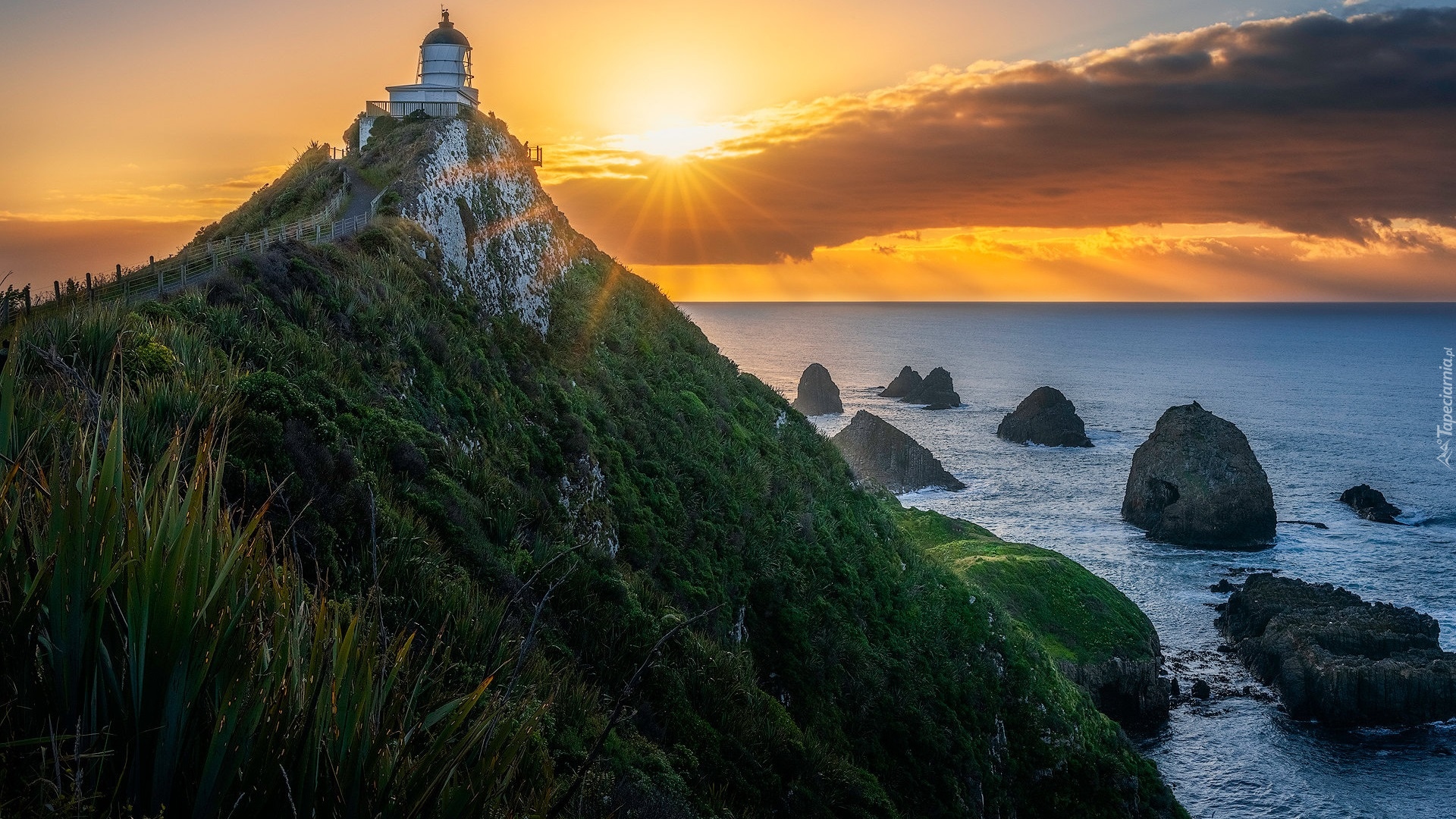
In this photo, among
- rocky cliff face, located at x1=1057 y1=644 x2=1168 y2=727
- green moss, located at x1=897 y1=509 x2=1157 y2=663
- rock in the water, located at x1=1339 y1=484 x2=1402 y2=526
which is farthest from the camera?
rock in the water, located at x1=1339 y1=484 x2=1402 y2=526

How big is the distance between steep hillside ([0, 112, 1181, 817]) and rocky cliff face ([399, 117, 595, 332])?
15cm

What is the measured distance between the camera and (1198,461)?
68062 millimetres

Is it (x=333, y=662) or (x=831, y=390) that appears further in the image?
(x=831, y=390)

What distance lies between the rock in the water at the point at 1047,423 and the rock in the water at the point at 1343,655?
55.1m

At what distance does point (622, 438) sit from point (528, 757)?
17255mm

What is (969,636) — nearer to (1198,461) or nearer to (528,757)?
(528,757)

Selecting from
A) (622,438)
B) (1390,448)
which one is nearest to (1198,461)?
(1390,448)

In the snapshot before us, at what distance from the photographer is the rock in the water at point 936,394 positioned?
13750 centimetres

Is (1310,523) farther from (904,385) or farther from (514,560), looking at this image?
(904,385)

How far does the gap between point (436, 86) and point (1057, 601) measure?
36.4 meters

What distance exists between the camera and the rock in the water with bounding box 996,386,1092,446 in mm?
104375

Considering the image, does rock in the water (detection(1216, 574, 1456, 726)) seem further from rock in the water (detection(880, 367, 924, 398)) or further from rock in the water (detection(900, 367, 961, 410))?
rock in the water (detection(880, 367, 924, 398))

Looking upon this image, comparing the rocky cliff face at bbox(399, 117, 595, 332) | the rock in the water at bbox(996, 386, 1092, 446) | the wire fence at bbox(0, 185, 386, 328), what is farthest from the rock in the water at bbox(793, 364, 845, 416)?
the wire fence at bbox(0, 185, 386, 328)

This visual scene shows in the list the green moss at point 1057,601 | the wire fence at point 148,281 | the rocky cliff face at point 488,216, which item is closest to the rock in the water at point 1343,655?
the green moss at point 1057,601
